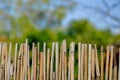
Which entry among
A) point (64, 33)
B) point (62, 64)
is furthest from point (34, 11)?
point (62, 64)

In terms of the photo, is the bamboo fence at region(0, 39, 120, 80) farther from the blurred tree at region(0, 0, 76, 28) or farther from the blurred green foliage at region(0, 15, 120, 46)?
the blurred tree at region(0, 0, 76, 28)

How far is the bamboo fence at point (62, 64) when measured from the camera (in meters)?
2.82

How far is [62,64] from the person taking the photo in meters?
2.84

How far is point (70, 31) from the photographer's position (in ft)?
42.0

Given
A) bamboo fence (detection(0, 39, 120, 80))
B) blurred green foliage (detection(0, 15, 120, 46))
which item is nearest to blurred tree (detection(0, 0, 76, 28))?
blurred green foliage (detection(0, 15, 120, 46))

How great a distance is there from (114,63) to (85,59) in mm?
234

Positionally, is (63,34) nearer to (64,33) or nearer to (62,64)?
(64,33)

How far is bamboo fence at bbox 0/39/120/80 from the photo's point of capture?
282 cm

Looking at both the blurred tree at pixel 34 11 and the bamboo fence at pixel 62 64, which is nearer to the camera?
the bamboo fence at pixel 62 64

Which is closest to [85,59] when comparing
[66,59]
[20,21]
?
[66,59]

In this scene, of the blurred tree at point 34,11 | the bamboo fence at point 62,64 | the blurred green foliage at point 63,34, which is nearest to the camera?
the bamboo fence at point 62,64

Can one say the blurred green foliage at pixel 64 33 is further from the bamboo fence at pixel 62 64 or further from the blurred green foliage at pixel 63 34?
the bamboo fence at pixel 62 64

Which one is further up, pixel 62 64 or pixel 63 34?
pixel 63 34

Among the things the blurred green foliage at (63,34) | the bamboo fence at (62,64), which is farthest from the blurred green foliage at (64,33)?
the bamboo fence at (62,64)
